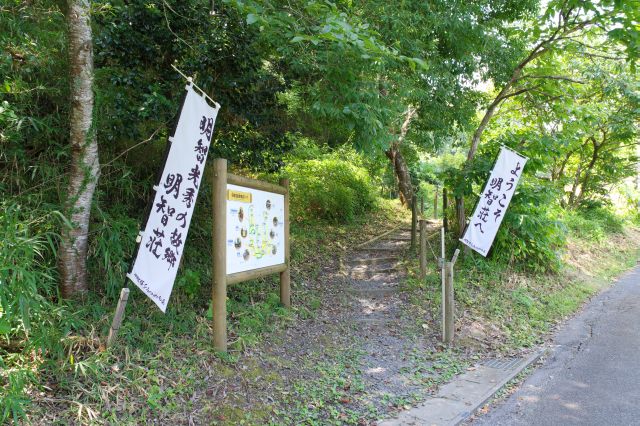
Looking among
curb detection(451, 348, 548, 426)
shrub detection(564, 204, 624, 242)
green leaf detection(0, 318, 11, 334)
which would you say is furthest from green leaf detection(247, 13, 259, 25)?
shrub detection(564, 204, 624, 242)

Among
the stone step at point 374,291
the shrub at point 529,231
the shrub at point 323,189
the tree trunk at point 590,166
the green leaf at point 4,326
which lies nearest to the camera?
the green leaf at point 4,326

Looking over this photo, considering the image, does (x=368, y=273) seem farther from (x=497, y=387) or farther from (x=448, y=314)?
(x=497, y=387)

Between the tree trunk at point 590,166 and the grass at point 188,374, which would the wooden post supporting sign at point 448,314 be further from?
the tree trunk at point 590,166

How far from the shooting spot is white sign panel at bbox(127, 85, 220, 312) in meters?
3.81

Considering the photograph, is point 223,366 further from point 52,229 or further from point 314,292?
point 314,292

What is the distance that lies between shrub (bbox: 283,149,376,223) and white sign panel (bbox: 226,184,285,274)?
5.22 metres

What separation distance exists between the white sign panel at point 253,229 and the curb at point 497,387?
8.77 feet

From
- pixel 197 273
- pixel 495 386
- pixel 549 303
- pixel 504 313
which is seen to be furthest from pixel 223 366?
pixel 549 303

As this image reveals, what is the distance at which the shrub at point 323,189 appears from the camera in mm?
11688

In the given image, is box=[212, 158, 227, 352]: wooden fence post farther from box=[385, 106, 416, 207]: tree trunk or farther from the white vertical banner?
box=[385, 106, 416, 207]: tree trunk

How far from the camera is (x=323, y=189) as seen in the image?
1184cm

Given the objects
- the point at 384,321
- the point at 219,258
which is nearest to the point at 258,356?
the point at 219,258

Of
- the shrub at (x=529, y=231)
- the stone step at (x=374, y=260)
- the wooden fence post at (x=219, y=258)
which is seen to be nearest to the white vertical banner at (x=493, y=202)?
the shrub at (x=529, y=231)

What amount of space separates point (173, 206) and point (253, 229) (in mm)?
1502
